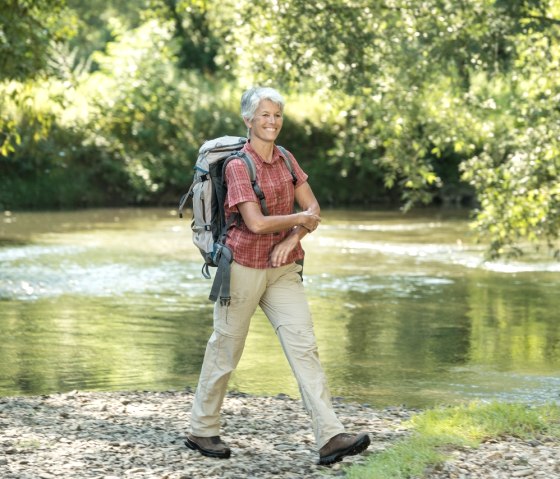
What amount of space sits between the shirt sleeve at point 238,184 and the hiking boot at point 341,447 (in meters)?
1.31

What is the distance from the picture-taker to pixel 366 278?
1862 centimetres

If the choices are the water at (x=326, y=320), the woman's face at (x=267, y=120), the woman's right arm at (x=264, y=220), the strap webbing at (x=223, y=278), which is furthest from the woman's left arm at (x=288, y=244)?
the water at (x=326, y=320)

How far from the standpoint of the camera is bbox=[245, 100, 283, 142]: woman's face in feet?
21.3

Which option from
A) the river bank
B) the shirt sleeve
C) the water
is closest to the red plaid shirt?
the shirt sleeve

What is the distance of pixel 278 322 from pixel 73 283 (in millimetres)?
11542

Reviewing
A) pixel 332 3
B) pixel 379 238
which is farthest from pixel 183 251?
pixel 332 3

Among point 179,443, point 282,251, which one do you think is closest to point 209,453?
point 179,443

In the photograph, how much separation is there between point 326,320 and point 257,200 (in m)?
7.73

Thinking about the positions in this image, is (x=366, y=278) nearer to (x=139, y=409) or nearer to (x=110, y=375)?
(x=110, y=375)

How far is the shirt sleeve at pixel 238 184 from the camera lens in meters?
6.43

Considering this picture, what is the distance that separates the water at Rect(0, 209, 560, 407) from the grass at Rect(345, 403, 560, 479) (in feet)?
5.31

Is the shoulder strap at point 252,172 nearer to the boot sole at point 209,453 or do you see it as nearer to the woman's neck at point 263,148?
the woman's neck at point 263,148

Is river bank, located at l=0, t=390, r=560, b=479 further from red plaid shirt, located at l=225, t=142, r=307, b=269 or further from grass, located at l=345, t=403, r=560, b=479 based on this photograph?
red plaid shirt, located at l=225, t=142, r=307, b=269

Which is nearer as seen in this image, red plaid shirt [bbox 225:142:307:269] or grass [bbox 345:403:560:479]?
grass [bbox 345:403:560:479]
